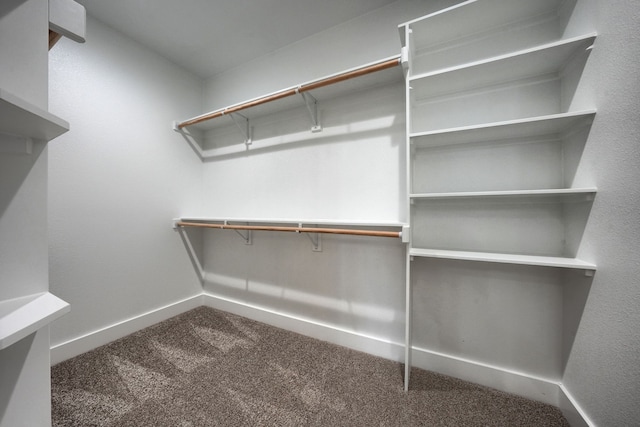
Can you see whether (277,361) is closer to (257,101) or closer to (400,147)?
(400,147)

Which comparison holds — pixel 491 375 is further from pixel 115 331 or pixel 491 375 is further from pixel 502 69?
pixel 115 331

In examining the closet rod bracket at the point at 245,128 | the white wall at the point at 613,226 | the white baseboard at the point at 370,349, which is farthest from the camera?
the closet rod bracket at the point at 245,128

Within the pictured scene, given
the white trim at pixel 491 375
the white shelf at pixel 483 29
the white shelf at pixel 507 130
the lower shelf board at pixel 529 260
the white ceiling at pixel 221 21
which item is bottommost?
the white trim at pixel 491 375

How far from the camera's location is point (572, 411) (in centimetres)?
112

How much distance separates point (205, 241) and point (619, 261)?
2.87 m

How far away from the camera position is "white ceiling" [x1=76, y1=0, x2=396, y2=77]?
1611mm

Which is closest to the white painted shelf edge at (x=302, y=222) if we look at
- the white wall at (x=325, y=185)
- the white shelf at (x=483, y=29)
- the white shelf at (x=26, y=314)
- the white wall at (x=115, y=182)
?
the white wall at (x=325, y=185)

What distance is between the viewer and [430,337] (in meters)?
1.53

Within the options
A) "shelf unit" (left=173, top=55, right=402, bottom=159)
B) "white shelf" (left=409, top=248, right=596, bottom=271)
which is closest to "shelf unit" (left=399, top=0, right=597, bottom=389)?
"white shelf" (left=409, top=248, right=596, bottom=271)

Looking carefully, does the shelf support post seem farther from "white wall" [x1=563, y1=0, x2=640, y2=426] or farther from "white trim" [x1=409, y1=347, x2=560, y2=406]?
"white trim" [x1=409, y1=347, x2=560, y2=406]

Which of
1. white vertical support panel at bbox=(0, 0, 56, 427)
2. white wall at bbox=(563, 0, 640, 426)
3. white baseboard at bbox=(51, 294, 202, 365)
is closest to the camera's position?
white vertical support panel at bbox=(0, 0, 56, 427)

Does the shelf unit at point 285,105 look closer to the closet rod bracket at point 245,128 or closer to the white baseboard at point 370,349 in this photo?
the closet rod bracket at point 245,128

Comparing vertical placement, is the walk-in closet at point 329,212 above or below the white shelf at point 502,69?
below

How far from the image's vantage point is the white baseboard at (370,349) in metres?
1.25
